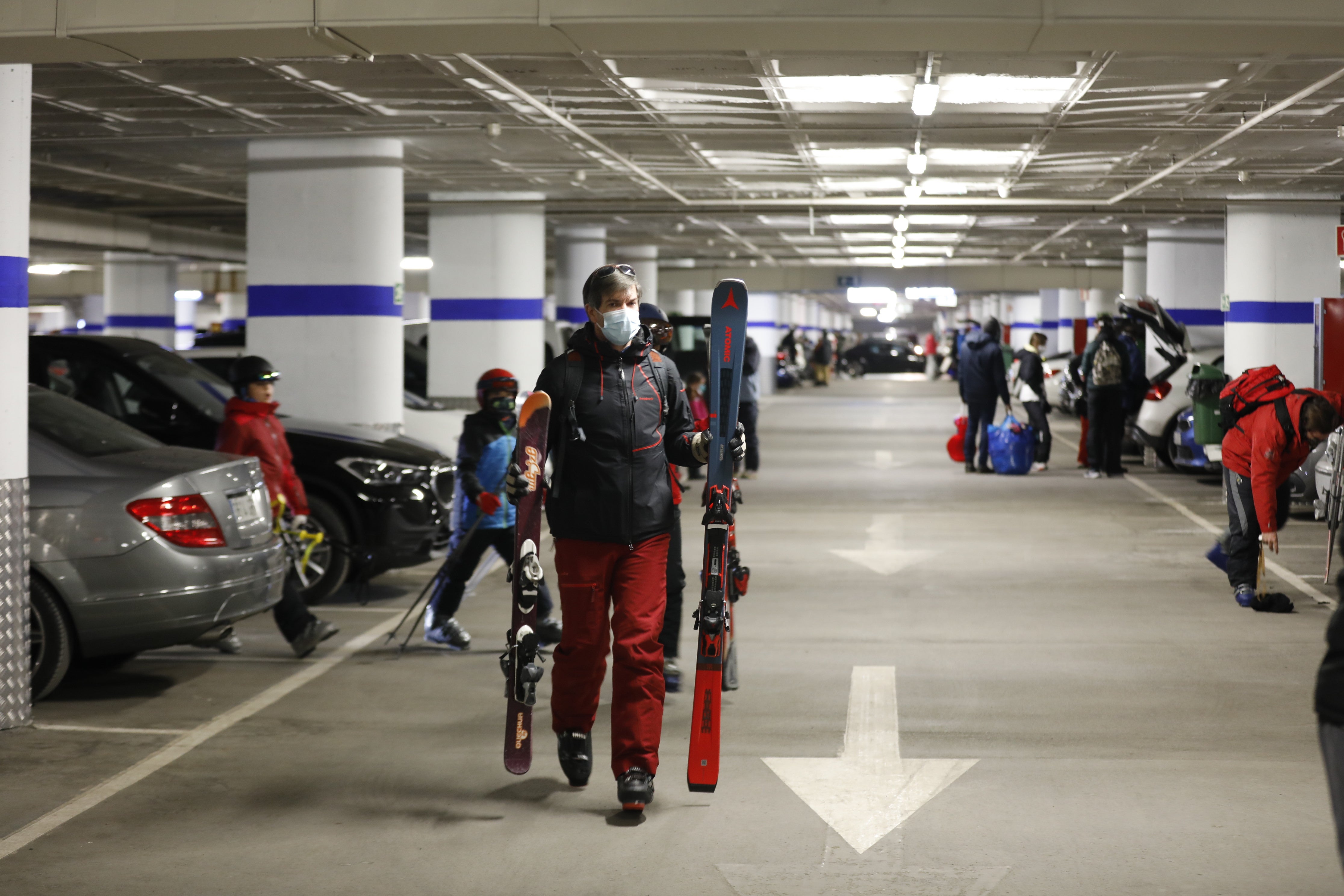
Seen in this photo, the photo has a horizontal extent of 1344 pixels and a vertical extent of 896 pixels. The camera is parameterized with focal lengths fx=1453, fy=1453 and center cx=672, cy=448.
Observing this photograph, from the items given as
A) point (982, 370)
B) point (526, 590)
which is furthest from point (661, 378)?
point (982, 370)

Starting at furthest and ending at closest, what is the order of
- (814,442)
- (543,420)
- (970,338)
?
(814,442)
(970,338)
(543,420)

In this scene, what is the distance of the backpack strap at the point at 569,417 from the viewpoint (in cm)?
510

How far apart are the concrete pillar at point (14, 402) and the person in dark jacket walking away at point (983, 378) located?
42.3 feet

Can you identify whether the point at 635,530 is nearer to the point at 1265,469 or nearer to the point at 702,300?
the point at 1265,469

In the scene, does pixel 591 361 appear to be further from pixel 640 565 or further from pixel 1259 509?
pixel 1259 509

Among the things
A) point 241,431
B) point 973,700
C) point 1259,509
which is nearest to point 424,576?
point 241,431

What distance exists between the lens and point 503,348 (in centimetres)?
1989

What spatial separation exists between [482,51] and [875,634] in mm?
3934

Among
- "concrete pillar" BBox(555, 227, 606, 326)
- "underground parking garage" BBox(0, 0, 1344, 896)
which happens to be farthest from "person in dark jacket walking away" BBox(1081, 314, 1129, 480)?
"concrete pillar" BBox(555, 227, 606, 326)

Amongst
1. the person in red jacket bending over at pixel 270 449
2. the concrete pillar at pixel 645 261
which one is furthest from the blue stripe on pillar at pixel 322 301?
the concrete pillar at pixel 645 261

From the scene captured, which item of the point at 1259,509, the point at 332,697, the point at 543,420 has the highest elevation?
the point at 543,420

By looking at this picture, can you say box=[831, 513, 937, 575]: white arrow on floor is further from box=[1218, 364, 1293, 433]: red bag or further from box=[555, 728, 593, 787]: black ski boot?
box=[555, 728, 593, 787]: black ski boot

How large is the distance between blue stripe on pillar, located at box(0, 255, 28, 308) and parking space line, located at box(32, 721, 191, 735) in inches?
70.7

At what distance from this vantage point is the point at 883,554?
11.5m
